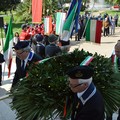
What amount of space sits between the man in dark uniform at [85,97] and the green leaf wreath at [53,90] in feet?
2.32

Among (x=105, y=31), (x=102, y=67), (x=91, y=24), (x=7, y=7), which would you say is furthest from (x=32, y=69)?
(x=7, y=7)

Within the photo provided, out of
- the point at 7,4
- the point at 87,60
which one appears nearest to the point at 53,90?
the point at 87,60

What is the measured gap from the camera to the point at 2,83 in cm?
938

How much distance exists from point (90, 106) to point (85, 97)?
11 centimetres

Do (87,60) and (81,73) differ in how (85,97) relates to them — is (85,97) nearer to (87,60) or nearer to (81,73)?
(81,73)

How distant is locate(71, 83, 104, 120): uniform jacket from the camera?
9.19ft

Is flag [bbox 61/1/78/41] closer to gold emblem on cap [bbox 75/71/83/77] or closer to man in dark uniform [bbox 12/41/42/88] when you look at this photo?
man in dark uniform [bbox 12/41/42/88]

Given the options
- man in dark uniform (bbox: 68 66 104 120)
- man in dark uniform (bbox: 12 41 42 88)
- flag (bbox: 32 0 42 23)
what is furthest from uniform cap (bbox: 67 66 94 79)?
flag (bbox: 32 0 42 23)

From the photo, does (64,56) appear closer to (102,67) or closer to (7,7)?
(102,67)

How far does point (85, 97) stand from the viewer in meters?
2.88

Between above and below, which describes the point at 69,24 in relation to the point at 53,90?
above

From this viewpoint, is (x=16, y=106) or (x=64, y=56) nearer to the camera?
(x=16, y=106)

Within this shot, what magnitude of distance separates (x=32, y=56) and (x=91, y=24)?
390 cm

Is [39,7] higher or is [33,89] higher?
[39,7]
